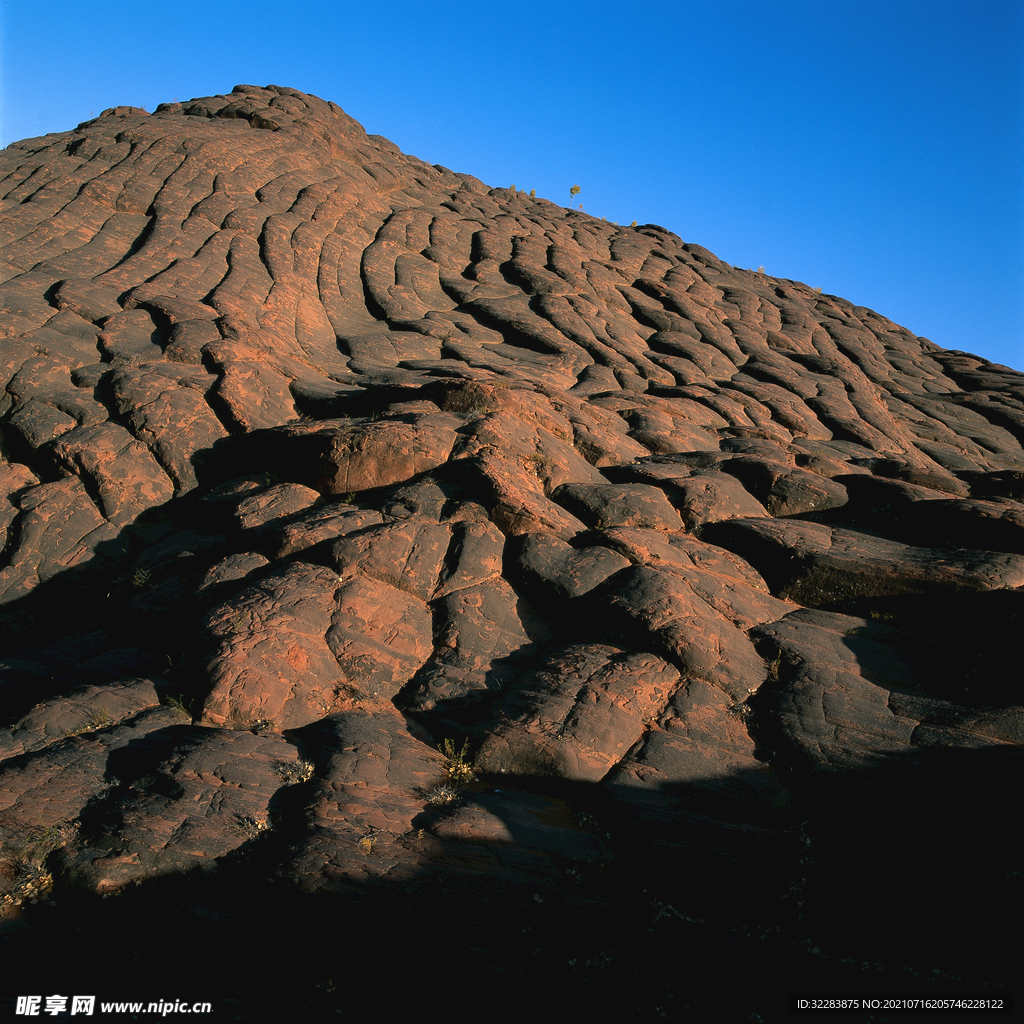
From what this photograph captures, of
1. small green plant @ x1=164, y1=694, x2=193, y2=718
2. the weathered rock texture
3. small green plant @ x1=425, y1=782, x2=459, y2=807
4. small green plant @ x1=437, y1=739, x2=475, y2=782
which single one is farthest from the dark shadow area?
small green plant @ x1=164, y1=694, x2=193, y2=718

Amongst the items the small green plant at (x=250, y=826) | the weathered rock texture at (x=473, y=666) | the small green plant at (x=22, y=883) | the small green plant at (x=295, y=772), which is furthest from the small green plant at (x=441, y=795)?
the small green plant at (x=22, y=883)

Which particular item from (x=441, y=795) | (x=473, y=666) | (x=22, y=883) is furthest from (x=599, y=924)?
(x=22, y=883)

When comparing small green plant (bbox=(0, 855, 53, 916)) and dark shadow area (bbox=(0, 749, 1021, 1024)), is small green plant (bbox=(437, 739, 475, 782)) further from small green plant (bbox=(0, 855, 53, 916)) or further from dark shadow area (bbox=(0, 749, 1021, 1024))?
small green plant (bbox=(0, 855, 53, 916))

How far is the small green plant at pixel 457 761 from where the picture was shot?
19.7ft

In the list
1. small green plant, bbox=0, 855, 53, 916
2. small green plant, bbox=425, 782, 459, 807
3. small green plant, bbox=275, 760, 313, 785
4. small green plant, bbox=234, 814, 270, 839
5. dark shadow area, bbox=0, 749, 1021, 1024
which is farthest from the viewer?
small green plant, bbox=275, 760, 313, 785

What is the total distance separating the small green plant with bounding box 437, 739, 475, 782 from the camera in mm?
6016

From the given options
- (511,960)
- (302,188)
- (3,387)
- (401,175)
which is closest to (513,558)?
(511,960)

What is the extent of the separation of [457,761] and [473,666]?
1.31 meters

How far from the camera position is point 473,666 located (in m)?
7.27

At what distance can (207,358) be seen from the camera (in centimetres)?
1325

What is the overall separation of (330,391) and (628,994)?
36.7ft

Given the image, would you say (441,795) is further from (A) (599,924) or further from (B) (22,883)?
(B) (22,883)

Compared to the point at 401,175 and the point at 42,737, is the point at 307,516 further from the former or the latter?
the point at 401,175

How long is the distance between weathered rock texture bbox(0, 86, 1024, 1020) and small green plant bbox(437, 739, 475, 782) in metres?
0.03
